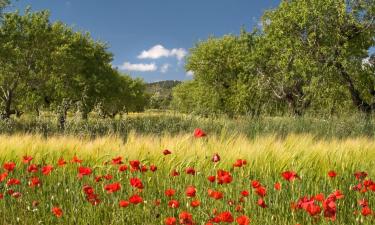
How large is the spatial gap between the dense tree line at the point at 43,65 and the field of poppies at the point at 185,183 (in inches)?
679

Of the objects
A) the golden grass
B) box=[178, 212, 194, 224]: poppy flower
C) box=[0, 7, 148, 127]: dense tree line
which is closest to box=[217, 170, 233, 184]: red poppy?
box=[178, 212, 194, 224]: poppy flower

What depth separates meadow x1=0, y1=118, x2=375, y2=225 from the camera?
446 cm

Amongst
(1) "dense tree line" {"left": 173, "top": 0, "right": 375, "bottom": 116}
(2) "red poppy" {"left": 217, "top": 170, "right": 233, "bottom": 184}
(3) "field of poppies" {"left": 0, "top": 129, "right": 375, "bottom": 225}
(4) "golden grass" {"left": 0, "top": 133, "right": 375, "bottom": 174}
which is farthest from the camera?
(1) "dense tree line" {"left": 173, "top": 0, "right": 375, "bottom": 116}

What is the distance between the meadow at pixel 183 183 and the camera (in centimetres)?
446

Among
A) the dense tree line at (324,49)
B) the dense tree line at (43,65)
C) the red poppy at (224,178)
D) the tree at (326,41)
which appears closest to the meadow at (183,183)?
the red poppy at (224,178)

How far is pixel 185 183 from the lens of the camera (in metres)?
5.79

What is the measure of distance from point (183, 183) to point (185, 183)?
0.27 m

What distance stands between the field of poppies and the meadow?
0.01m

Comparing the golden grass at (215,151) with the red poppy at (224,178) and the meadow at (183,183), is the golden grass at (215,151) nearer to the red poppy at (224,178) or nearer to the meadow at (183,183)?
the meadow at (183,183)

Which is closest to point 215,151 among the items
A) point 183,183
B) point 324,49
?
point 183,183

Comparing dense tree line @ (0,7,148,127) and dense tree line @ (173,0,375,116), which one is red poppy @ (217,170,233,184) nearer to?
dense tree line @ (173,0,375,116)

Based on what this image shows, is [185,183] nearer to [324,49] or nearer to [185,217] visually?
[185,217]

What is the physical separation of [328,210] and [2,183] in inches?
175

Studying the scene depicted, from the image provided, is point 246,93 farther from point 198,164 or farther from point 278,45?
point 198,164
